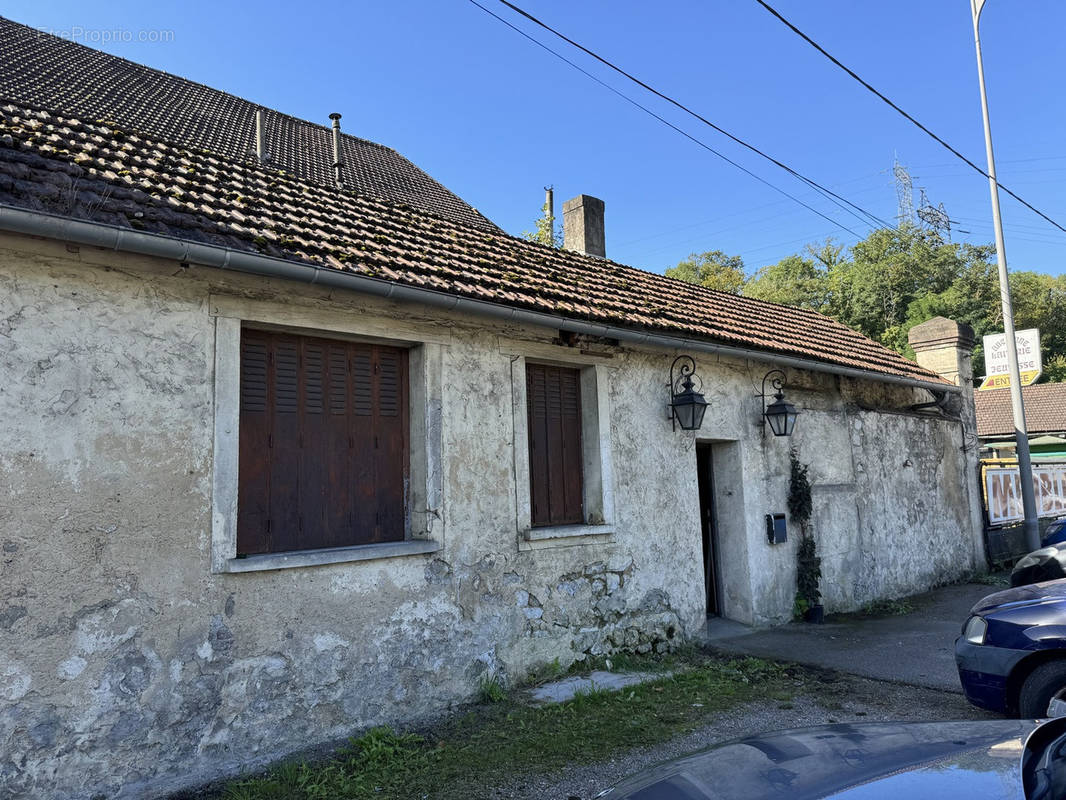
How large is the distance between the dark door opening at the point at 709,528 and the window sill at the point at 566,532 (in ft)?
7.71

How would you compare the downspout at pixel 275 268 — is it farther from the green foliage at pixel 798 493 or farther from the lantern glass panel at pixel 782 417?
the green foliage at pixel 798 493

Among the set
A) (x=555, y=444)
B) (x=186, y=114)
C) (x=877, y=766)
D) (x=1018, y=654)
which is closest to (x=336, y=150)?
(x=186, y=114)

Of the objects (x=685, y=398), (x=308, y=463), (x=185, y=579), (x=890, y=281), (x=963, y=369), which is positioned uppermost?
(x=890, y=281)

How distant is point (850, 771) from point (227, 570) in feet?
11.9

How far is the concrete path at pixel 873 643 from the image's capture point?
6.25m

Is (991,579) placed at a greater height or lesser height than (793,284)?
lesser

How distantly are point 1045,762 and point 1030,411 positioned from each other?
31676 millimetres

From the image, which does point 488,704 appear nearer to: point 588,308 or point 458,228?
point 588,308

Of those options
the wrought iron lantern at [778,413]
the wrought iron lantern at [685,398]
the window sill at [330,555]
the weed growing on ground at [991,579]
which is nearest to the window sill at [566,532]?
the window sill at [330,555]

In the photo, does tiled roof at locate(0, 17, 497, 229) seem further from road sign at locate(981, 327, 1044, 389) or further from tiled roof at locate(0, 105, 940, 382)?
road sign at locate(981, 327, 1044, 389)

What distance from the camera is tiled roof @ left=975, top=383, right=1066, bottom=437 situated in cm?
2631

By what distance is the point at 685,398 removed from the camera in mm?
7203

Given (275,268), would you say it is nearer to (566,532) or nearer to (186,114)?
(566,532)

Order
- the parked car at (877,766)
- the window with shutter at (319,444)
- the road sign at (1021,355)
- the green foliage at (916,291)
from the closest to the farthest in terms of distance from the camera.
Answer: the parked car at (877,766) → the window with shutter at (319,444) → the road sign at (1021,355) → the green foliage at (916,291)
